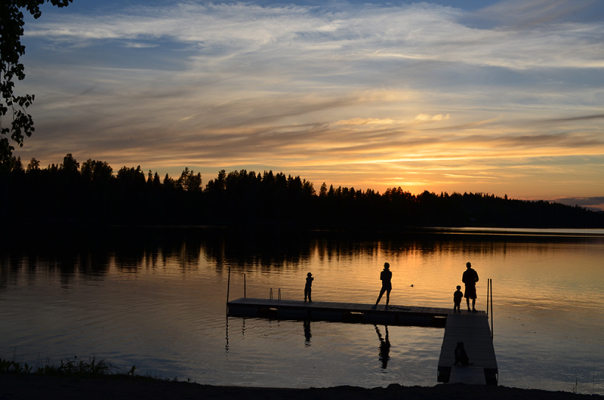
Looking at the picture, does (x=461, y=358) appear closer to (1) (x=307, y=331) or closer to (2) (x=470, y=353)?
(2) (x=470, y=353)

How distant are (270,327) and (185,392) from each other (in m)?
15.7

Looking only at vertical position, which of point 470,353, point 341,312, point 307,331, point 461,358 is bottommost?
point 307,331

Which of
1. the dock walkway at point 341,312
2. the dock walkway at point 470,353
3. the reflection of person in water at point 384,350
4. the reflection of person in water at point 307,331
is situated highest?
the dock walkway at point 470,353

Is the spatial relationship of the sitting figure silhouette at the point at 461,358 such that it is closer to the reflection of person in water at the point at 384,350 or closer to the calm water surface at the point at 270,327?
the calm water surface at the point at 270,327

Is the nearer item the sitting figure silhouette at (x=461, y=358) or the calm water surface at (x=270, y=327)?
the sitting figure silhouette at (x=461, y=358)

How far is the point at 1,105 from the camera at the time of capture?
47.5 ft

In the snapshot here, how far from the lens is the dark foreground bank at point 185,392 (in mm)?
13000

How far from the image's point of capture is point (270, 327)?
29.5 metres

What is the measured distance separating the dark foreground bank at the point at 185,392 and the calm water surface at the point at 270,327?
192 inches

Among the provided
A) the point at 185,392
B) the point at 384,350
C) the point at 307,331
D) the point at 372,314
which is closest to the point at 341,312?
the point at 372,314

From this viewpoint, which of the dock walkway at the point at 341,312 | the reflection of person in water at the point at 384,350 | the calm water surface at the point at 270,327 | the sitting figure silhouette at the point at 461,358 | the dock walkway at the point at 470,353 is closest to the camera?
the dock walkway at the point at 470,353

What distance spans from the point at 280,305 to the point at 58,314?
12.5 meters

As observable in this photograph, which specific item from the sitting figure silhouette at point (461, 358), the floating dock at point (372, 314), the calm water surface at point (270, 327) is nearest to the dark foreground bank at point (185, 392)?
the sitting figure silhouette at point (461, 358)

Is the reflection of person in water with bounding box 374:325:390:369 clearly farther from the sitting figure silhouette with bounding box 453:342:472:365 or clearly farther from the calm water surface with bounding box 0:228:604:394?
the sitting figure silhouette with bounding box 453:342:472:365
